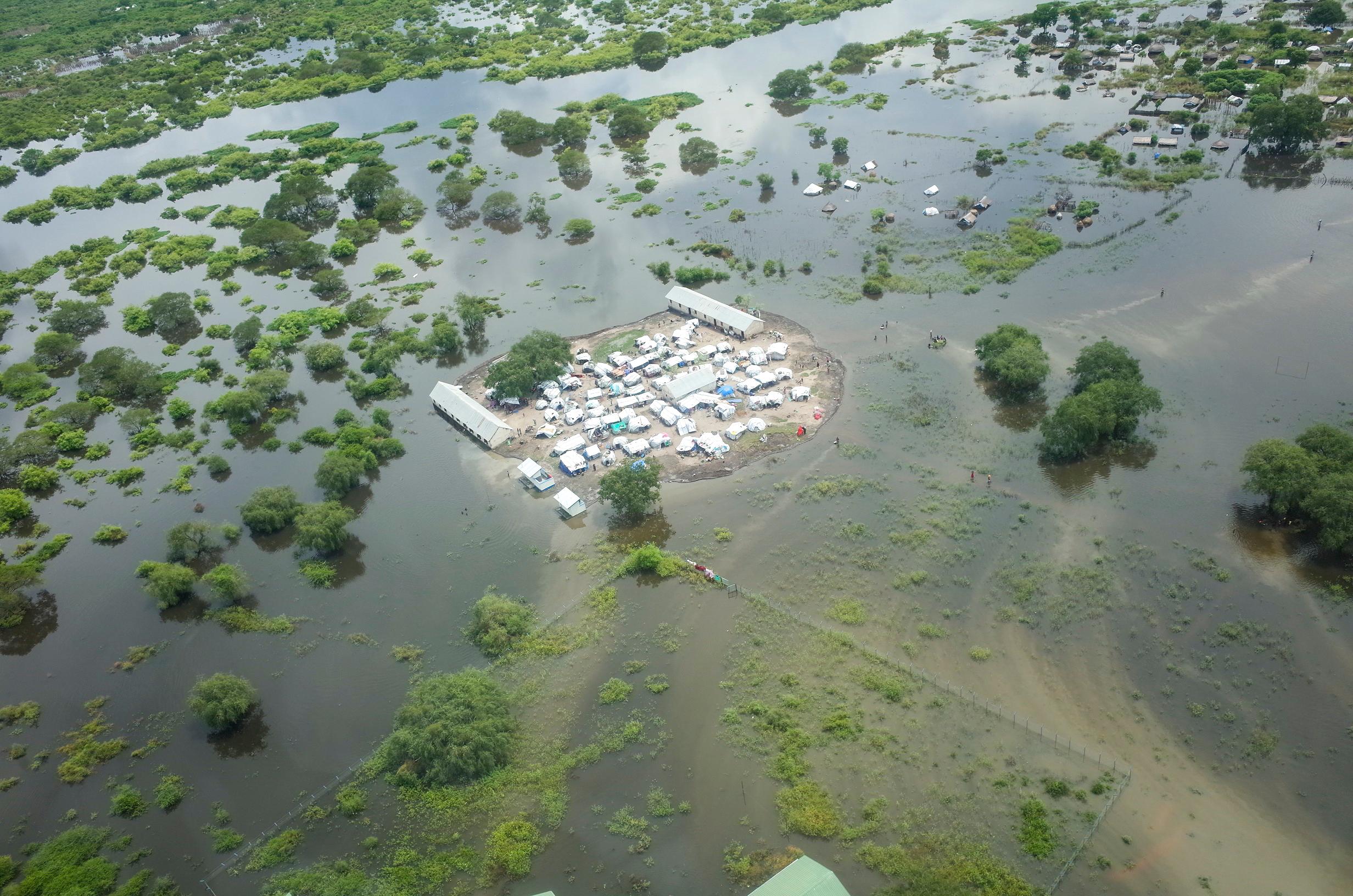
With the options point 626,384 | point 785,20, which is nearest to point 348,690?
point 626,384

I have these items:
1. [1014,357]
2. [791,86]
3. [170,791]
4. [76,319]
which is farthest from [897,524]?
[76,319]

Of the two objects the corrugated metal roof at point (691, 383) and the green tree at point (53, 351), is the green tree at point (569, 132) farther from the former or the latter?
the green tree at point (53, 351)

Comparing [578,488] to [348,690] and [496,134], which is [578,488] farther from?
[496,134]

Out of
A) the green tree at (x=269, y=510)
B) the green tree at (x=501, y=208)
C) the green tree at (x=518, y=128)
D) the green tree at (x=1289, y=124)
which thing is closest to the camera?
the green tree at (x=269, y=510)

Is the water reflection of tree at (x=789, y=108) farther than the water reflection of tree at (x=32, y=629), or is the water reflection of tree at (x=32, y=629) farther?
the water reflection of tree at (x=789, y=108)

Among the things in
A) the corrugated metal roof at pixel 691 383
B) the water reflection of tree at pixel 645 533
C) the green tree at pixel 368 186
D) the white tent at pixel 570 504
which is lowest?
the water reflection of tree at pixel 645 533

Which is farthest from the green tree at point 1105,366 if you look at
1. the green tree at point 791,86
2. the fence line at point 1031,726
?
the green tree at point 791,86
